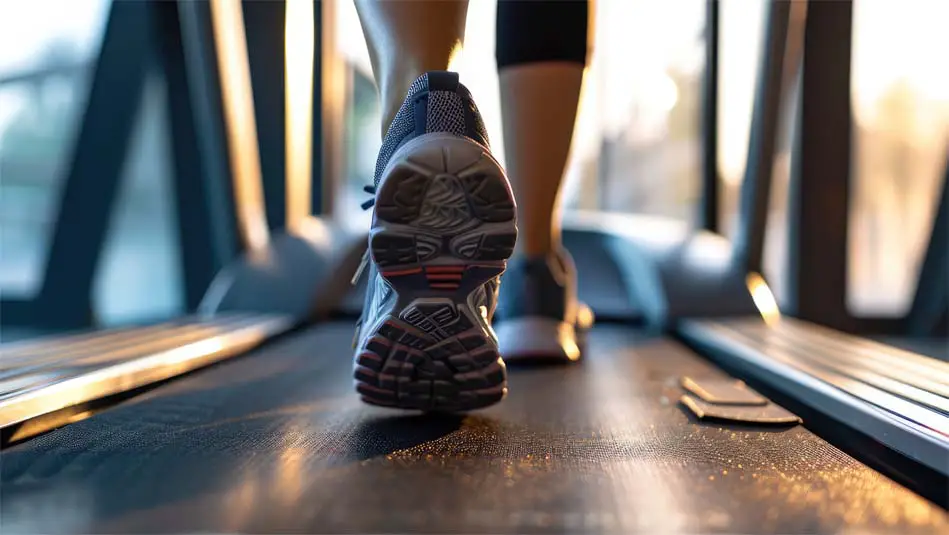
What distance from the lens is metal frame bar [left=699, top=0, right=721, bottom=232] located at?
2473mm

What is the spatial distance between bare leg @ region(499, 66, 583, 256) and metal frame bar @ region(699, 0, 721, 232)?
1.46m

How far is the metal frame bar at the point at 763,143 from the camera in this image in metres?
1.98

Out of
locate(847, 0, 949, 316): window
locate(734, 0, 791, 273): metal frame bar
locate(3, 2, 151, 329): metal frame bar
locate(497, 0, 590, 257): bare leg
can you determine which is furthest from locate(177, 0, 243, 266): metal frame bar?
locate(847, 0, 949, 316): window

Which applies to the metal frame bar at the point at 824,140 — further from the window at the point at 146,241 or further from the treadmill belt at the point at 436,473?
the window at the point at 146,241

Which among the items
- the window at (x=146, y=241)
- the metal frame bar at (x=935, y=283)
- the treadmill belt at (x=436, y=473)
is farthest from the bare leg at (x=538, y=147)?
the metal frame bar at (x=935, y=283)

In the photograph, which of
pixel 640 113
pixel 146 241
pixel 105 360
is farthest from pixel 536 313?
pixel 640 113

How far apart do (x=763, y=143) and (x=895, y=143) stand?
1091 mm

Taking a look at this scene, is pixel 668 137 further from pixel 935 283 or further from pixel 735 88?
pixel 935 283

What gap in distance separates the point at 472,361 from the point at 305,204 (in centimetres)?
191

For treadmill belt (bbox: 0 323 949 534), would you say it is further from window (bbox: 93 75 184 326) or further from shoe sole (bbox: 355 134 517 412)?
window (bbox: 93 75 184 326)

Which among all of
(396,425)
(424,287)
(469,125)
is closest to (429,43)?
(469,125)

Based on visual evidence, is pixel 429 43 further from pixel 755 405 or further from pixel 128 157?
pixel 128 157

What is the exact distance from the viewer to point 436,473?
22.4 inches

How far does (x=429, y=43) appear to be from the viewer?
81cm
